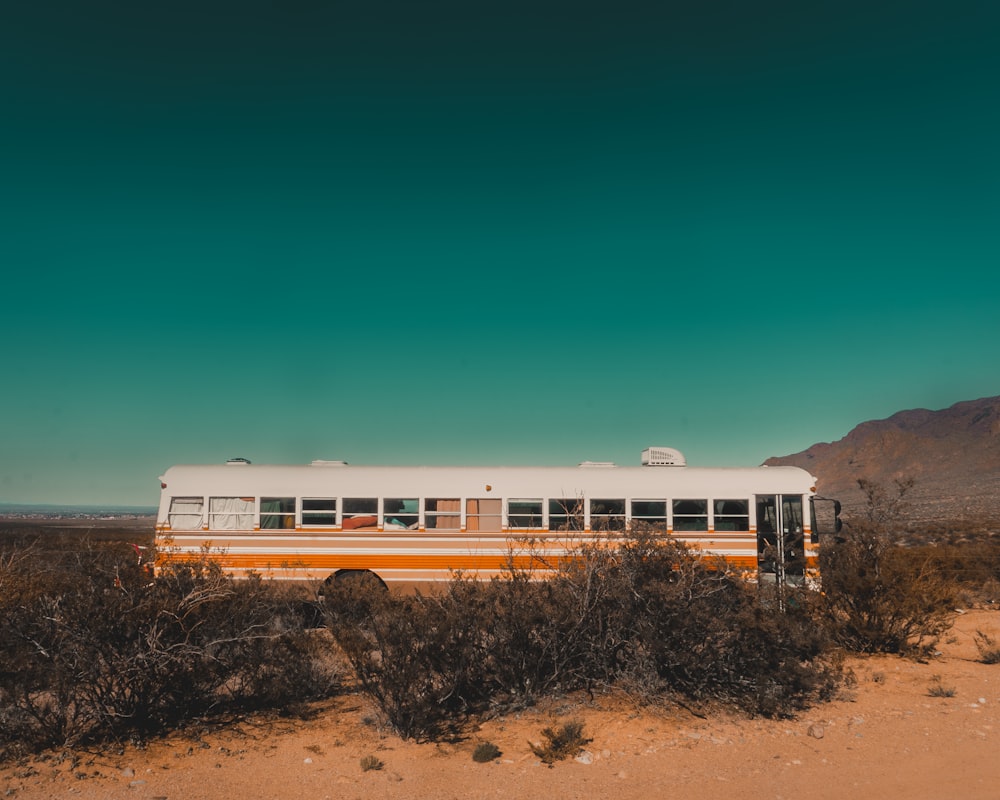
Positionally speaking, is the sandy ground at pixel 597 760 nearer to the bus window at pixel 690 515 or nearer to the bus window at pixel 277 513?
the bus window at pixel 690 515

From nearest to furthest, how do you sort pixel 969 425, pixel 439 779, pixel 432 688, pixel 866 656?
1. pixel 439 779
2. pixel 432 688
3. pixel 866 656
4. pixel 969 425

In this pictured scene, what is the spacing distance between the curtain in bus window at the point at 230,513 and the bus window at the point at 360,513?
177 centimetres

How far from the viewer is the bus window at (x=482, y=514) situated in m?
12.6

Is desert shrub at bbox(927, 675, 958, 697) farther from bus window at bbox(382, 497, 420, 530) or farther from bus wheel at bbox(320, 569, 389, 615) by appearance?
bus window at bbox(382, 497, 420, 530)

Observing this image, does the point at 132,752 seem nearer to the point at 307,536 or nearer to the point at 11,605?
the point at 11,605

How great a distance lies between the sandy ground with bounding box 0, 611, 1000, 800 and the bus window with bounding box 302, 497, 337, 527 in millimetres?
4785

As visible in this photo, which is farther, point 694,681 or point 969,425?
point 969,425

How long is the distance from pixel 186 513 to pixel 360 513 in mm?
3238

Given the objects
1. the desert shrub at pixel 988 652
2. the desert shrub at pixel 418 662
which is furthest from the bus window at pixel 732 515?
the desert shrub at pixel 418 662

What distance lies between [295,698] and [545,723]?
291 cm

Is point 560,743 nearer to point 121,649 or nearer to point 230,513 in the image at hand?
point 121,649

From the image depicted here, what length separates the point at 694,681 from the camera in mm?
8227

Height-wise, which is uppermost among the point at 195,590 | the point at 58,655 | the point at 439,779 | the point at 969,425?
the point at 969,425

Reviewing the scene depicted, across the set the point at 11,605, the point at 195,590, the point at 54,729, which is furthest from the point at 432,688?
the point at 11,605
